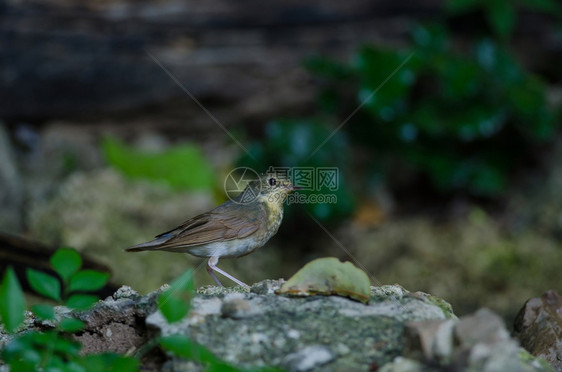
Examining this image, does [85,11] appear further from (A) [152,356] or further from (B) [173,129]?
(A) [152,356]

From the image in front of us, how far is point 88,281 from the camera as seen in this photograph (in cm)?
238

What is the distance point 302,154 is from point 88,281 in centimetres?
521

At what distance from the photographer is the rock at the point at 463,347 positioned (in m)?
2.38

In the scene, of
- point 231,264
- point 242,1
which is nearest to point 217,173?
point 231,264

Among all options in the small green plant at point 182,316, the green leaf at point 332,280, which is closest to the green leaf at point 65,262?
the small green plant at point 182,316

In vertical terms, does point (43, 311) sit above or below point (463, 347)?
above

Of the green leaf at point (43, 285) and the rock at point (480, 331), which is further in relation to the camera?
the rock at point (480, 331)

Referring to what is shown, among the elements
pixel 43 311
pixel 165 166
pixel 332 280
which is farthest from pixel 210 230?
pixel 165 166

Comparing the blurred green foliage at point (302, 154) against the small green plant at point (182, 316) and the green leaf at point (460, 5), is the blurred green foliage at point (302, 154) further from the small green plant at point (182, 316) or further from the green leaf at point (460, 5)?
the small green plant at point (182, 316)

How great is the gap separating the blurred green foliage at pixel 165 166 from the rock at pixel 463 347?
18.1 feet

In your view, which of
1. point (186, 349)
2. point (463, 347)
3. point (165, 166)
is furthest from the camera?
point (165, 166)

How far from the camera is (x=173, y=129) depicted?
348 inches

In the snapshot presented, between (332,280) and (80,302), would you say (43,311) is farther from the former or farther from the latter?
(332,280)

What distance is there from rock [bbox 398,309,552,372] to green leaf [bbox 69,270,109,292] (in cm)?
102
